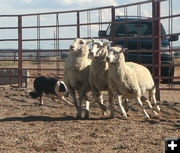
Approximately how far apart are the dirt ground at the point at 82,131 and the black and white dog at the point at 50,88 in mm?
764

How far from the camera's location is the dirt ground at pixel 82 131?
173 inches

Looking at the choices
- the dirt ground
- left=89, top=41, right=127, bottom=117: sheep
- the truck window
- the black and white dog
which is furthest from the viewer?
the truck window

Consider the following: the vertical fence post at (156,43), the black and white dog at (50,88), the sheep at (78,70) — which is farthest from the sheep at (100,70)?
the vertical fence post at (156,43)

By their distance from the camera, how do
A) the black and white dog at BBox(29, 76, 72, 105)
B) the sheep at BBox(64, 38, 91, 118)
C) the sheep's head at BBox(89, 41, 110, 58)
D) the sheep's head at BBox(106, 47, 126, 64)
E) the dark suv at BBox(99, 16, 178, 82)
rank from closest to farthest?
the sheep's head at BBox(106, 47, 126, 64) < the sheep's head at BBox(89, 41, 110, 58) < the sheep at BBox(64, 38, 91, 118) < the black and white dog at BBox(29, 76, 72, 105) < the dark suv at BBox(99, 16, 178, 82)

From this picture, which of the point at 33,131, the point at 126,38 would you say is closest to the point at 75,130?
the point at 33,131

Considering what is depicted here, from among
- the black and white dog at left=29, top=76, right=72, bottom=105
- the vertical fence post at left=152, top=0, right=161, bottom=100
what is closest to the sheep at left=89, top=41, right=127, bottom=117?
the black and white dog at left=29, top=76, right=72, bottom=105

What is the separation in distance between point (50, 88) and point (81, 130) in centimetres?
359

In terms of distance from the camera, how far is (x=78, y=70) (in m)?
6.77

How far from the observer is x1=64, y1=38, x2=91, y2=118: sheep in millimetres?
6770

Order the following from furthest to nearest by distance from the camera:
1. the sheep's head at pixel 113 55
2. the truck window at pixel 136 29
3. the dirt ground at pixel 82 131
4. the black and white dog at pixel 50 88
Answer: the truck window at pixel 136 29
the black and white dog at pixel 50 88
the sheep's head at pixel 113 55
the dirt ground at pixel 82 131

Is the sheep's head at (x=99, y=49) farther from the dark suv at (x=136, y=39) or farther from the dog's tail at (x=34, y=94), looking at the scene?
the dark suv at (x=136, y=39)

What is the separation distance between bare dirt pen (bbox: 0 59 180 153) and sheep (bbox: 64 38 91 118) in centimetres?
51

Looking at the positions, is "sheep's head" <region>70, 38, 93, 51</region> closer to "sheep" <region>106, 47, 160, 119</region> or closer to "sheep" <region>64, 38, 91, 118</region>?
"sheep" <region>64, 38, 91, 118</region>

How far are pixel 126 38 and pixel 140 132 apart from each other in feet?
14.9
